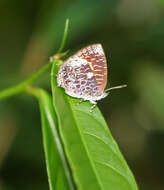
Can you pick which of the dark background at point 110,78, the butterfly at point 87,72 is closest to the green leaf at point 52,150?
the butterfly at point 87,72

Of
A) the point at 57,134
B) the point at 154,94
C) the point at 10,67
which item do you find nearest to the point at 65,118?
the point at 57,134

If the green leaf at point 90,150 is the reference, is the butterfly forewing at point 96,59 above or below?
above

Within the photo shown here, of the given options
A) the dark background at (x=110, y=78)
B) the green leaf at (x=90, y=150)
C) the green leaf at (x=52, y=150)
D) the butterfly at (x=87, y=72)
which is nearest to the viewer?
the green leaf at (x=90, y=150)

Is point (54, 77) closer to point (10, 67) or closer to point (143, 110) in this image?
point (143, 110)

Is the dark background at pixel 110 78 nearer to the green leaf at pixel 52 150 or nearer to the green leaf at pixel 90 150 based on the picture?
the green leaf at pixel 52 150

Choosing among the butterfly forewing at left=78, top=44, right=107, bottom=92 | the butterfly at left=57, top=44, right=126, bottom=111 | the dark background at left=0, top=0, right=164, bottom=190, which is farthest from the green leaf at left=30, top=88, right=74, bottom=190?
the dark background at left=0, top=0, right=164, bottom=190

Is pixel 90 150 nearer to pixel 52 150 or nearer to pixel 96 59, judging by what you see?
pixel 52 150

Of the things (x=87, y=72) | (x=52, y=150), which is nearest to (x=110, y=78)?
(x=87, y=72)
